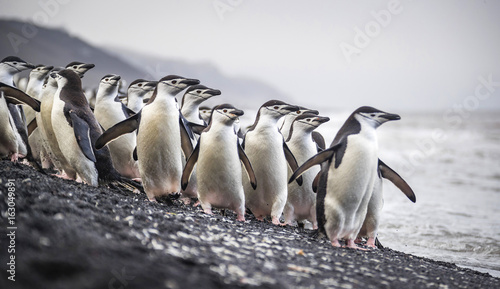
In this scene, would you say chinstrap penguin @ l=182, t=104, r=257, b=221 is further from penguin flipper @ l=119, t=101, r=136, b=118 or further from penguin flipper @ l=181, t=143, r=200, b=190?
penguin flipper @ l=119, t=101, r=136, b=118

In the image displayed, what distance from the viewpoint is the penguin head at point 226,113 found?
4.84 meters

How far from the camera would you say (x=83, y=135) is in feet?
15.9

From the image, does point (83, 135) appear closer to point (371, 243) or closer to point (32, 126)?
point (32, 126)

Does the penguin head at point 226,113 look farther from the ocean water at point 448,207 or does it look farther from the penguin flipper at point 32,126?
the ocean water at point 448,207

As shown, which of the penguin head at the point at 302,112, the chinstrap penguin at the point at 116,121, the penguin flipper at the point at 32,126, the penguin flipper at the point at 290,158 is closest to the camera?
the penguin flipper at the point at 290,158

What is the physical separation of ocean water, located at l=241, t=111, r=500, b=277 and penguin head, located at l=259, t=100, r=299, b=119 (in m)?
2.27

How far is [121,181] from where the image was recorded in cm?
523

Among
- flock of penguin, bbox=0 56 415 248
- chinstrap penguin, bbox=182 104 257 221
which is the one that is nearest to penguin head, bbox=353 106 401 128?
flock of penguin, bbox=0 56 415 248

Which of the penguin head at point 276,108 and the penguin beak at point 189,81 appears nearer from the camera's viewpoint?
the penguin beak at point 189,81

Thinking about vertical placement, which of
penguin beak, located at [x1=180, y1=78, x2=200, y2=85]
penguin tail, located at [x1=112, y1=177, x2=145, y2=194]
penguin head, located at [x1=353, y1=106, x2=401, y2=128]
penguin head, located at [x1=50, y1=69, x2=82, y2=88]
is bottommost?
penguin tail, located at [x1=112, y1=177, x2=145, y2=194]

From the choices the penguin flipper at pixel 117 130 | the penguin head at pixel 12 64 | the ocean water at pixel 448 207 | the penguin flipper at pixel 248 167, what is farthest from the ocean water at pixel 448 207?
the penguin head at pixel 12 64

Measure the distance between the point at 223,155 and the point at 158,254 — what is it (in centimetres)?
223

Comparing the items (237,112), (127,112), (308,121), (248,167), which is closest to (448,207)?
(308,121)

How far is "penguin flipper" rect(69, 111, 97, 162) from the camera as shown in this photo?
188 inches
